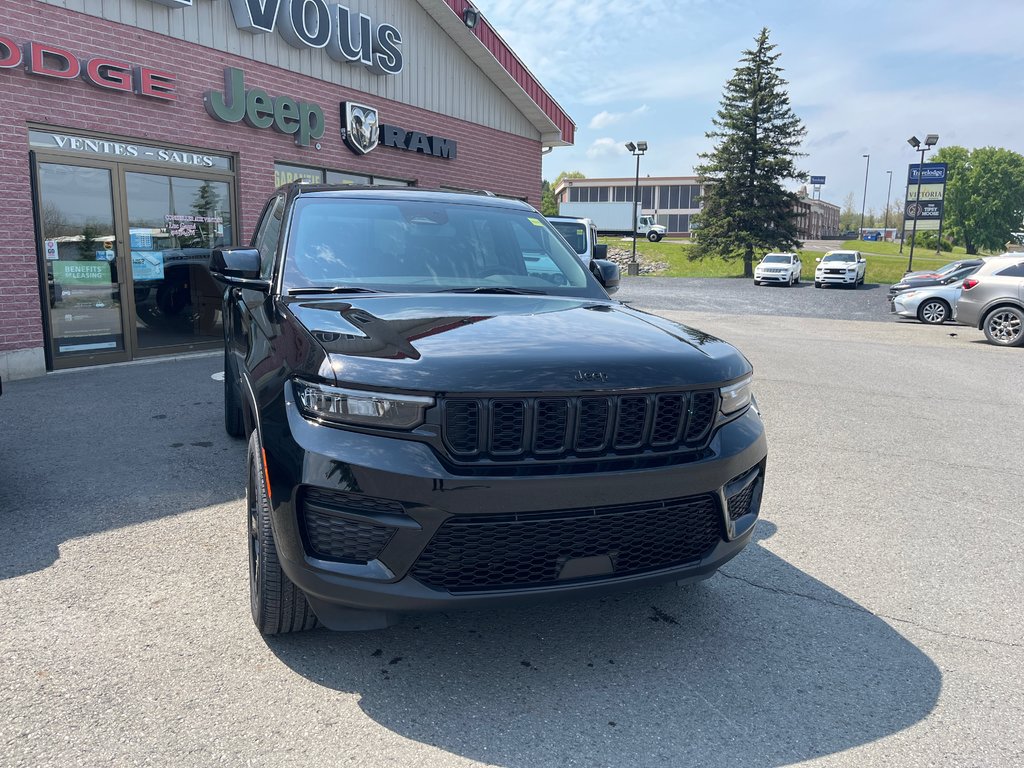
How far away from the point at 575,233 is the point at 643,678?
10.6m

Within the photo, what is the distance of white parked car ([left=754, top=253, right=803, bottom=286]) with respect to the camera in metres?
36.1

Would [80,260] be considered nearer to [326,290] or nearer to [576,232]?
[576,232]

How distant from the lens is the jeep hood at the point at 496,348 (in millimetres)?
2379

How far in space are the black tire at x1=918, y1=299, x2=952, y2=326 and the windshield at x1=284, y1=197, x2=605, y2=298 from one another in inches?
696

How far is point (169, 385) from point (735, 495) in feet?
24.5

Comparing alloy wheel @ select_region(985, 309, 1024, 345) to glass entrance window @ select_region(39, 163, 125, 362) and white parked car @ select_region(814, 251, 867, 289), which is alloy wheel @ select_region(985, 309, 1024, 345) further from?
white parked car @ select_region(814, 251, 867, 289)

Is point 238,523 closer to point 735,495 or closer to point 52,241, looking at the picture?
A: point 735,495

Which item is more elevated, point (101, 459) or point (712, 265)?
point (712, 265)

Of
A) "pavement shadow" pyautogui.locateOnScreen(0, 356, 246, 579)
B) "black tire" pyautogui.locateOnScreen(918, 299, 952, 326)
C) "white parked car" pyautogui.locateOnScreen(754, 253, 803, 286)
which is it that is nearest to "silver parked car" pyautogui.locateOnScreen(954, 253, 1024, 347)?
"black tire" pyautogui.locateOnScreen(918, 299, 952, 326)

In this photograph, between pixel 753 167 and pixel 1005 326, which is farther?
pixel 753 167

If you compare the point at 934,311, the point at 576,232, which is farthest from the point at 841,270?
the point at 576,232

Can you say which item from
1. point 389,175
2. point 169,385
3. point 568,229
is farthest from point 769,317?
point 169,385

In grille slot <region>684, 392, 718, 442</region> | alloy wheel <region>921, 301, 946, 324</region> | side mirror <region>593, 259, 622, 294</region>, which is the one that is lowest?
alloy wheel <region>921, 301, 946, 324</region>

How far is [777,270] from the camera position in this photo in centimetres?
3612
